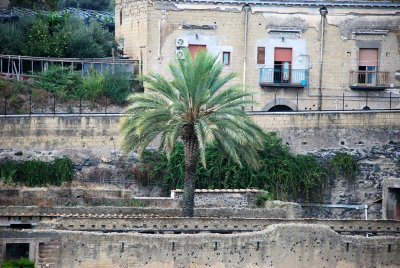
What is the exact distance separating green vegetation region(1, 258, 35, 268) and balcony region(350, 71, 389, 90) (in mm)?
22907

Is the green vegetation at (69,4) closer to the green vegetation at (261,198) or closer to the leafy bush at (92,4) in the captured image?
the leafy bush at (92,4)

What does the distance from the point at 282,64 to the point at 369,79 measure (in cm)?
365

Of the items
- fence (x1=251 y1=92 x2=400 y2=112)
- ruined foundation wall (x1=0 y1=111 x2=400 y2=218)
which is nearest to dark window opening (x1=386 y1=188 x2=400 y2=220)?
ruined foundation wall (x1=0 y1=111 x2=400 y2=218)

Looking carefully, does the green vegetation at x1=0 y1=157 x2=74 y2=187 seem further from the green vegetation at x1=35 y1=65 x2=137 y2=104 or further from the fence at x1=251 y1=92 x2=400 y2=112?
the fence at x1=251 y1=92 x2=400 y2=112

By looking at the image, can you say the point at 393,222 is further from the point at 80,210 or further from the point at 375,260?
the point at 80,210

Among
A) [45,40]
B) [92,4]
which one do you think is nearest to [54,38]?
[45,40]

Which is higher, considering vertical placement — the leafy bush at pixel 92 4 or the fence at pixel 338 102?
the leafy bush at pixel 92 4

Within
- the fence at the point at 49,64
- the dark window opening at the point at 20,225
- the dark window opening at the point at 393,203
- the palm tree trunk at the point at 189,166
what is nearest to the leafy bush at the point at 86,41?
the fence at the point at 49,64

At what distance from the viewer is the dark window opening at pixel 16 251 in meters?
46.6

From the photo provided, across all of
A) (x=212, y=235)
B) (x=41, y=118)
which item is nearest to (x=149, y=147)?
(x=41, y=118)

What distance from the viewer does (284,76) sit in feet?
214

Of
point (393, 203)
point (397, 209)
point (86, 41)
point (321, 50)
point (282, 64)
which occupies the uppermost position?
point (86, 41)

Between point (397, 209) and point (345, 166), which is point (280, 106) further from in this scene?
point (397, 209)

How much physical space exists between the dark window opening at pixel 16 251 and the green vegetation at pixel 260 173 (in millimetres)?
12819
